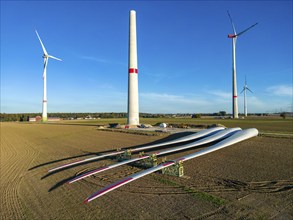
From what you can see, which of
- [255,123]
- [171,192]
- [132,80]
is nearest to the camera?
[171,192]

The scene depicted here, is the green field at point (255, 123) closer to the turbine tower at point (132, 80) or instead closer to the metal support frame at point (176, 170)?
the turbine tower at point (132, 80)

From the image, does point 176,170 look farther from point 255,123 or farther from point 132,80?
point 255,123

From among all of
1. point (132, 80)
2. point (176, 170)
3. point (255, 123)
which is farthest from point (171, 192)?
point (255, 123)

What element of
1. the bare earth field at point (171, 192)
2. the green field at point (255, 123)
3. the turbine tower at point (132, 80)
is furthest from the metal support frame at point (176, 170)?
the turbine tower at point (132, 80)

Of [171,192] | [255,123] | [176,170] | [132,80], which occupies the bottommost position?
[171,192]

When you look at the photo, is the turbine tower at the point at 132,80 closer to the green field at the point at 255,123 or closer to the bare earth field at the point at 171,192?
the green field at the point at 255,123

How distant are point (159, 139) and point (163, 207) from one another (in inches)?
678

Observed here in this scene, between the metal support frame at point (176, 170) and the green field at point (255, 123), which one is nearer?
the metal support frame at point (176, 170)

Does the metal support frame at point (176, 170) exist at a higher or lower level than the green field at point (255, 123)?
lower

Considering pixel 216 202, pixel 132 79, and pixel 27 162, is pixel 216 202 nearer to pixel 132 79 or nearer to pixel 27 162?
pixel 27 162

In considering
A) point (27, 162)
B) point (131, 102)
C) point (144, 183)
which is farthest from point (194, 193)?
point (131, 102)

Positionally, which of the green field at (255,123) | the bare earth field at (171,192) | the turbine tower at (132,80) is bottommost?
the bare earth field at (171,192)

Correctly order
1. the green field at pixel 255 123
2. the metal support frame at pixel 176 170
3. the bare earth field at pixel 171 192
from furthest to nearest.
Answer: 1. the green field at pixel 255 123
2. the metal support frame at pixel 176 170
3. the bare earth field at pixel 171 192

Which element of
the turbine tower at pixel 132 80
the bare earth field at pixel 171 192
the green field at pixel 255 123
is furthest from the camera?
the turbine tower at pixel 132 80
